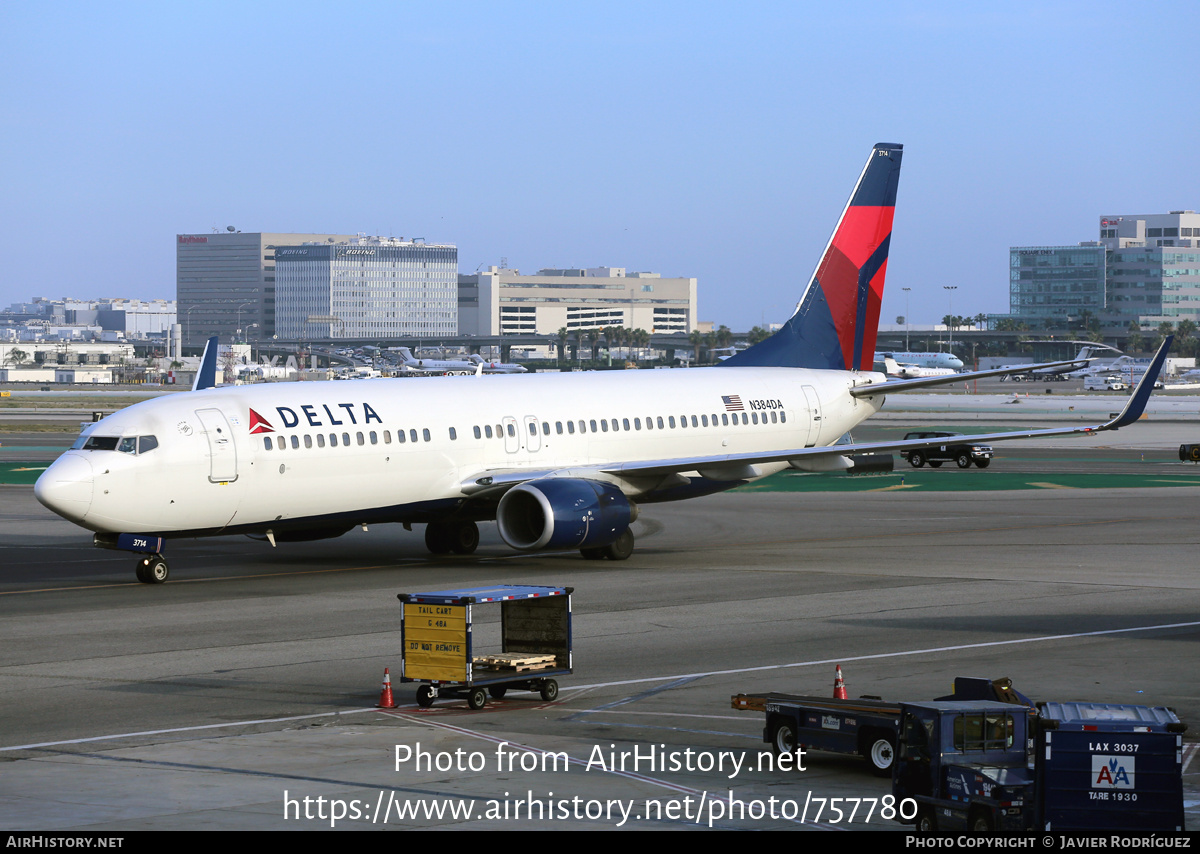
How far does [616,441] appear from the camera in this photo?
1451 inches

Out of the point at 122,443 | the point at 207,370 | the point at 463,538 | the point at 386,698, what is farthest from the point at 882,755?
the point at 207,370

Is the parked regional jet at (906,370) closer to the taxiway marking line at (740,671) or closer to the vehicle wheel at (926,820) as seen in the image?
the taxiway marking line at (740,671)

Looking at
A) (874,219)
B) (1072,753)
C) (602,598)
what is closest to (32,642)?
(602,598)

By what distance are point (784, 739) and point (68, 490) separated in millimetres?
18389

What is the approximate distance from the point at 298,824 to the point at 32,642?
13271 millimetres

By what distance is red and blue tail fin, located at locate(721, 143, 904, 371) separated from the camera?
4231cm

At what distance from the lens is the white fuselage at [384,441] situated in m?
29.9

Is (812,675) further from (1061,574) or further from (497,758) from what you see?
(1061,574)

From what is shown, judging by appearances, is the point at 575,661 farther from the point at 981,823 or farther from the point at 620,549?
the point at 620,549

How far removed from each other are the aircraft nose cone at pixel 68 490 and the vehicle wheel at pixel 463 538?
9.62 metres

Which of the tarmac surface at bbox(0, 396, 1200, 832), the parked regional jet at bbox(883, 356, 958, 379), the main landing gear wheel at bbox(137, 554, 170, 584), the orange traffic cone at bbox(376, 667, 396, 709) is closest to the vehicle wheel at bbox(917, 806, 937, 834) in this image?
the tarmac surface at bbox(0, 396, 1200, 832)

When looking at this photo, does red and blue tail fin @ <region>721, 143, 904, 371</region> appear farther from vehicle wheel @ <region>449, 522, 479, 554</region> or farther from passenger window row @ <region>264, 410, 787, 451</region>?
vehicle wheel @ <region>449, 522, 479, 554</region>

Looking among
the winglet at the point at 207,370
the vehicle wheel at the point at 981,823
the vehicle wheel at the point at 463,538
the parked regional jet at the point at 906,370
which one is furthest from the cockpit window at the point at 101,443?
the parked regional jet at the point at 906,370

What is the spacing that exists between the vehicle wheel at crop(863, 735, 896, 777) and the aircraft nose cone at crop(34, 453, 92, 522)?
1920cm
